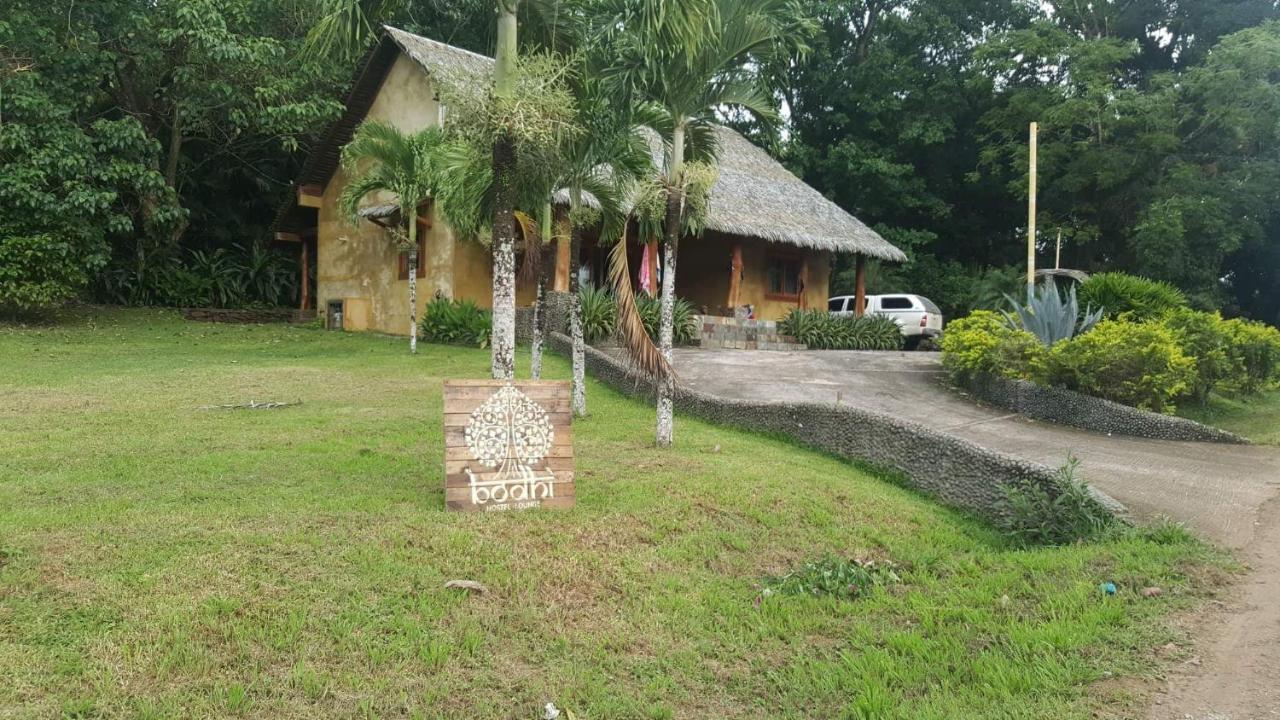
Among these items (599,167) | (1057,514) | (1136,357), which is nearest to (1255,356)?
(1136,357)

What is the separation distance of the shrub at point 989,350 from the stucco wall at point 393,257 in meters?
8.62

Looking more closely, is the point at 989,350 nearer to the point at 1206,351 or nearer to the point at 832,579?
the point at 1206,351

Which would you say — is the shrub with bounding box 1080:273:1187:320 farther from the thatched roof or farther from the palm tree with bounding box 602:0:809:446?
the palm tree with bounding box 602:0:809:446

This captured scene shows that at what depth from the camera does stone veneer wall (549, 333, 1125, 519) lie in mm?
6448

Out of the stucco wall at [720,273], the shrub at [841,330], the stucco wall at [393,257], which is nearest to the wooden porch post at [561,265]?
the stucco wall at [393,257]

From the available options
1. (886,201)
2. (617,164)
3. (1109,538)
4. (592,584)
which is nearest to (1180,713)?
(1109,538)

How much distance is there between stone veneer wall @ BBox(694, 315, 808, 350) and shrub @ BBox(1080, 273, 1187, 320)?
6146 mm

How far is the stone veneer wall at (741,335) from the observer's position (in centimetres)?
1698

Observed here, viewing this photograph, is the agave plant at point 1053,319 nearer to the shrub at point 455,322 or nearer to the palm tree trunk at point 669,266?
the palm tree trunk at point 669,266

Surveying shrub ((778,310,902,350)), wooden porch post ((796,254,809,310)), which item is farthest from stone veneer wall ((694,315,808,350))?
wooden porch post ((796,254,809,310))

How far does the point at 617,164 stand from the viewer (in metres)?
8.68

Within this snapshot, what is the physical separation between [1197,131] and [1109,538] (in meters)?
21.3

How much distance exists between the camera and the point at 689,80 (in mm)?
7613

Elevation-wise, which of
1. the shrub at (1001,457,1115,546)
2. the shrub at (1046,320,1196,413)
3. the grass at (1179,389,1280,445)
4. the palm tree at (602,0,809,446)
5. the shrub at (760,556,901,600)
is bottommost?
the shrub at (760,556,901,600)
